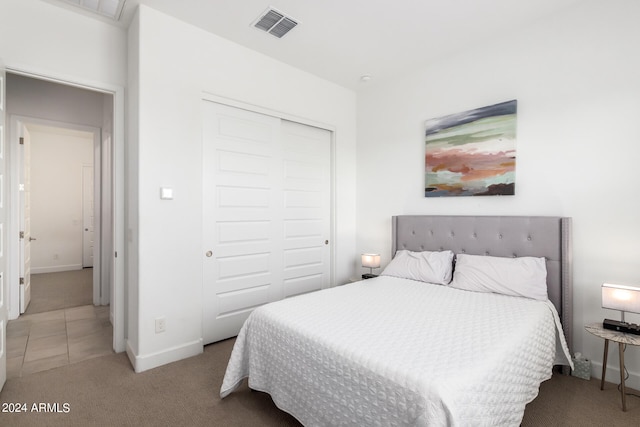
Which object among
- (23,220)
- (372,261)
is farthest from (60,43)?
(372,261)

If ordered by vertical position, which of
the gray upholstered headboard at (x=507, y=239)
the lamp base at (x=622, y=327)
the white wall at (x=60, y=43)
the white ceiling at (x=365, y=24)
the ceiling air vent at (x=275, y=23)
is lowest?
the lamp base at (x=622, y=327)

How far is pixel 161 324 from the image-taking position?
2545 millimetres

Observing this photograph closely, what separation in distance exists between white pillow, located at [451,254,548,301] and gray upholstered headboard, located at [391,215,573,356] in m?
0.13

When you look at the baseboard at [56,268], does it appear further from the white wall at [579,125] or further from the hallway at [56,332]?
the white wall at [579,125]

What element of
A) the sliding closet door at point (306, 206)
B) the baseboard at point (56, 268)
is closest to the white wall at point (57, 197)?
the baseboard at point (56, 268)

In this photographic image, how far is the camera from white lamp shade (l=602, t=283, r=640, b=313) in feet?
6.37

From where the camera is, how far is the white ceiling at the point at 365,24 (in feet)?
7.94

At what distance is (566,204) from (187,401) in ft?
10.3

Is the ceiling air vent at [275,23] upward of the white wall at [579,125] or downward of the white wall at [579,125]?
upward

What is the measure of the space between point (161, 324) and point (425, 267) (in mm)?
2326

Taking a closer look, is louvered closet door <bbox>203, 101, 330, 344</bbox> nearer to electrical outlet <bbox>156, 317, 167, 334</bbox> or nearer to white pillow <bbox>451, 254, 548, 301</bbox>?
electrical outlet <bbox>156, 317, 167, 334</bbox>

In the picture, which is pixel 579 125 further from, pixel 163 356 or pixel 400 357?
pixel 163 356

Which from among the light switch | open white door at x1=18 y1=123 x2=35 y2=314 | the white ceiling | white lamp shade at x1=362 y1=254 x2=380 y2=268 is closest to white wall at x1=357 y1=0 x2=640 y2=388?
the white ceiling

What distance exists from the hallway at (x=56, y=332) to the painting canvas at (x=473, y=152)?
3.52 m
